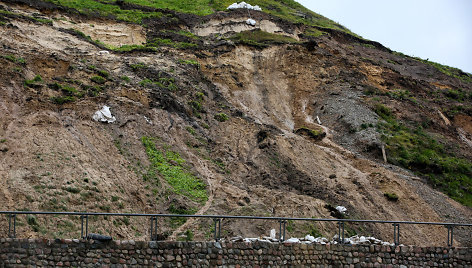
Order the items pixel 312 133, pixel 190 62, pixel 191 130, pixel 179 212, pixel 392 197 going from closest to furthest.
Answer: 1. pixel 179 212
2. pixel 392 197
3. pixel 191 130
4. pixel 312 133
5. pixel 190 62

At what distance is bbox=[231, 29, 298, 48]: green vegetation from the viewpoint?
47.8 meters

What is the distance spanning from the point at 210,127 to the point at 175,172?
6.83 metres

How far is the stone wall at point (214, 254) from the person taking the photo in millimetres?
16047

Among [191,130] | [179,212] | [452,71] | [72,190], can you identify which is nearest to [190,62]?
[191,130]

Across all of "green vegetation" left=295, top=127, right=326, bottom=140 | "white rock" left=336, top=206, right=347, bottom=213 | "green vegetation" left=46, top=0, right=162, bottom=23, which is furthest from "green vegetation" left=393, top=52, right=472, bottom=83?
"white rock" left=336, top=206, right=347, bottom=213

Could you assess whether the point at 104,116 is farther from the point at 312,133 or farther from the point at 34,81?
the point at 312,133

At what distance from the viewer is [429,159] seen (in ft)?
118

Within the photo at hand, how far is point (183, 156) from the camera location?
2866 cm

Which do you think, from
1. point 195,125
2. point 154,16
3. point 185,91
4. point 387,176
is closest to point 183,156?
point 195,125

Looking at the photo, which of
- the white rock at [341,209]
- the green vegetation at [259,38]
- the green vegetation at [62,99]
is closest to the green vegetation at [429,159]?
the white rock at [341,209]

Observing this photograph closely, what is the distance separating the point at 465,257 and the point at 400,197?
986cm

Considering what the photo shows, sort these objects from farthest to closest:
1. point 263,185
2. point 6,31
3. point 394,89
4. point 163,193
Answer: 1. point 394,89
2. point 6,31
3. point 263,185
4. point 163,193

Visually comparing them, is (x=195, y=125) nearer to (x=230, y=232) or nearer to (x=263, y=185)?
(x=263, y=185)

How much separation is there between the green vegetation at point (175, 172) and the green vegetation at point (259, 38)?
850 inches
